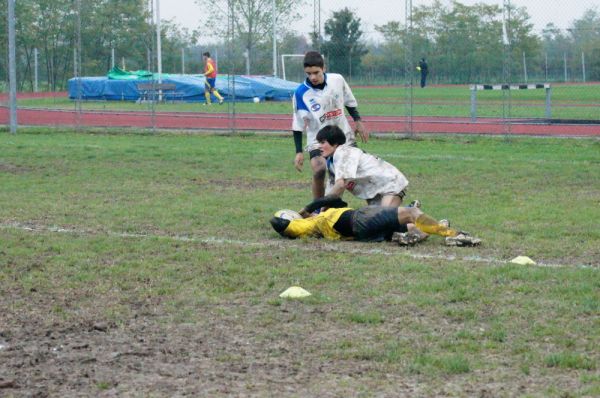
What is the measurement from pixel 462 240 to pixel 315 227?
1.39m

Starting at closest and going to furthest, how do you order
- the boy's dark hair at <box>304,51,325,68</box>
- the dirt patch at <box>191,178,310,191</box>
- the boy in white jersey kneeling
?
the boy in white jersey kneeling
the boy's dark hair at <box>304,51,325,68</box>
the dirt patch at <box>191,178,310,191</box>

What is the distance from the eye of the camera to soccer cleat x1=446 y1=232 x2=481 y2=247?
8.87 m

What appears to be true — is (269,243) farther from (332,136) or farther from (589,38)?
(589,38)

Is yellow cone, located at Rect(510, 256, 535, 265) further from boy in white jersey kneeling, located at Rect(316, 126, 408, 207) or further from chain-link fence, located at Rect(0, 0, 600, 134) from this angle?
chain-link fence, located at Rect(0, 0, 600, 134)

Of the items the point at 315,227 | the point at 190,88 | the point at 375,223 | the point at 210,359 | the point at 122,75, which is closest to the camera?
the point at 210,359

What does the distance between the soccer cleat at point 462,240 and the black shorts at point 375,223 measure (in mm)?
474

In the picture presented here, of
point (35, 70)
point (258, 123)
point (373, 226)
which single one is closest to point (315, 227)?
point (373, 226)

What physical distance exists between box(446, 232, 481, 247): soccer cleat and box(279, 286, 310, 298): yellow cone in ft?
7.31

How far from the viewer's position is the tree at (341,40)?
79.8ft

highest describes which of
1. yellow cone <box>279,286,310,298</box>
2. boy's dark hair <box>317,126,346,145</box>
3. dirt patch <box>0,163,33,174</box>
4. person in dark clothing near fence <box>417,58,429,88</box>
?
person in dark clothing near fence <box>417,58,429,88</box>

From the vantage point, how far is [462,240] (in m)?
8.87

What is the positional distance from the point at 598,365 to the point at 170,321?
8.47 ft

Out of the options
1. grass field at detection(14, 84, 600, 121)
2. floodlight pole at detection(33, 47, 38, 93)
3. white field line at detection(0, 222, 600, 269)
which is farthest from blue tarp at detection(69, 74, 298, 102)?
white field line at detection(0, 222, 600, 269)

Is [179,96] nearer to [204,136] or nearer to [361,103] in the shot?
[361,103]
